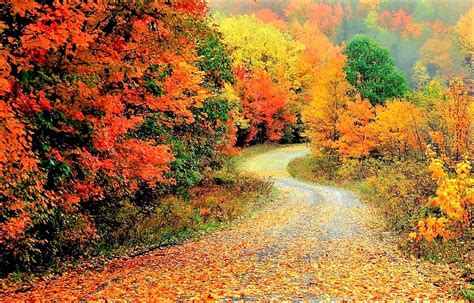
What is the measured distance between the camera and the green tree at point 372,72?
43.1 metres

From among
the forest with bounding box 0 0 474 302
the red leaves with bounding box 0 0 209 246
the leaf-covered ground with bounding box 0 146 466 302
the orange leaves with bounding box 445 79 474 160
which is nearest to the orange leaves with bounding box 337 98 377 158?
the forest with bounding box 0 0 474 302

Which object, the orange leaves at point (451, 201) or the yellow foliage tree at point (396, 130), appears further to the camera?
the yellow foliage tree at point (396, 130)

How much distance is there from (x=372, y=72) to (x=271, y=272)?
36184mm

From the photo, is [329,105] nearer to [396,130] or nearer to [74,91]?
[396,130]

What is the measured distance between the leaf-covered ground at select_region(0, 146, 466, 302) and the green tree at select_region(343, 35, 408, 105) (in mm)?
26300

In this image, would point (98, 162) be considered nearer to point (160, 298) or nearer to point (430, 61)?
point (160, 298)

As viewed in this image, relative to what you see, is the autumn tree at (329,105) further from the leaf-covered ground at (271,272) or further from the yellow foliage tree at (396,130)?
the leaf-covered ground at (271,272)

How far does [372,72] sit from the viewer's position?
1737 inches

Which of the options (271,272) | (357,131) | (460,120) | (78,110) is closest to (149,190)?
(78,110)

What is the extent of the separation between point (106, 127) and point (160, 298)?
14.7 feet

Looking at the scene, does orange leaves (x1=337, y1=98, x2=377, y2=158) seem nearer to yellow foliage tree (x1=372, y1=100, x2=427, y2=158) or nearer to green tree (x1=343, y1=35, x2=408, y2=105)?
yellow foliage tree (x1=372, y1=100, x2=427, y2=158)

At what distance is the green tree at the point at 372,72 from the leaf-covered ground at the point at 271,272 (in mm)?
26300

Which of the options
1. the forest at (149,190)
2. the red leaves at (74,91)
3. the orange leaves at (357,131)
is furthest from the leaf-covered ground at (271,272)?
the orange leaves at (357,131)

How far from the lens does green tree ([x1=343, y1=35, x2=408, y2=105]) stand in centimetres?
4309
